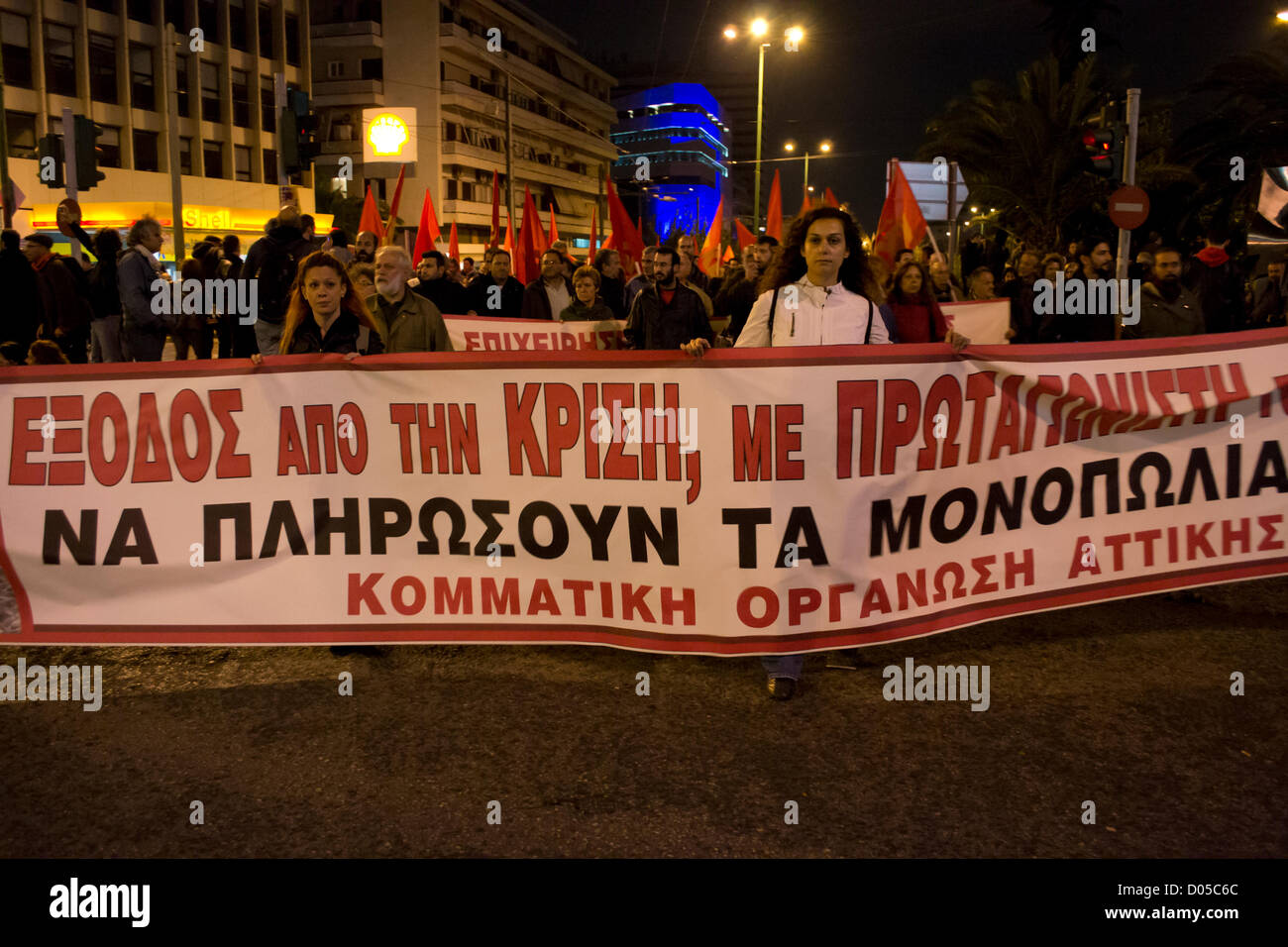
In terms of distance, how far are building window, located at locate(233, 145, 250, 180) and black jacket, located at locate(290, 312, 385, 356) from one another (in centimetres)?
4471

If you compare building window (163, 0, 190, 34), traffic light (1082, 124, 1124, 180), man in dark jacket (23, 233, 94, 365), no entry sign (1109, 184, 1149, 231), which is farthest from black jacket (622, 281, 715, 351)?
building window (163, 0, 190, 34)

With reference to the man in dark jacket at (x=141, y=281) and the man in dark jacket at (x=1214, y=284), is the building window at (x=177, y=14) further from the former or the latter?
the man in dark jacket at (x=1214, y=284)

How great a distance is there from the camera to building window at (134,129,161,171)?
40.8 meters

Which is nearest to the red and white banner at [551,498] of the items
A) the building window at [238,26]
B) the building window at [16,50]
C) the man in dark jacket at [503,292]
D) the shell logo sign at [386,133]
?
the man in dark jacket at [503,292]

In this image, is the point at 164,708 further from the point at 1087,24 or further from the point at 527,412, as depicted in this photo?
the point at 1087,24

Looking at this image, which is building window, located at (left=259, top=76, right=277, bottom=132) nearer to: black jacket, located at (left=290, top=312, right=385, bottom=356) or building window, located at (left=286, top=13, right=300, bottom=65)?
building window, located at (left=286, top=13, right=300, bottom=65)

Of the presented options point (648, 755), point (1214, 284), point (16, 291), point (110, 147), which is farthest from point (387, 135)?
point (648, 755)

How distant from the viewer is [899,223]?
11266 millimetres

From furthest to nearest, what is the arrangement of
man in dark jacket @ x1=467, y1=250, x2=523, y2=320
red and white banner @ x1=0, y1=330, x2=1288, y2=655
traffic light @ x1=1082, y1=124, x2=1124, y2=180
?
traffic light @ x1=1082, y1=124, x2=1124, y2=180
man in dark jacket @ x1=467, y1=250, x2=523, y2=320
red and white banner @ x1=0, y1=330, x2=1288, y2=655

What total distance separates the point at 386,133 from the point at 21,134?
58.1ft

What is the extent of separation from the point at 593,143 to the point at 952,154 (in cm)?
6604

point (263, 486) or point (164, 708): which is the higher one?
A: point (263, 486)

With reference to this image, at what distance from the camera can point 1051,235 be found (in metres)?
25.3
